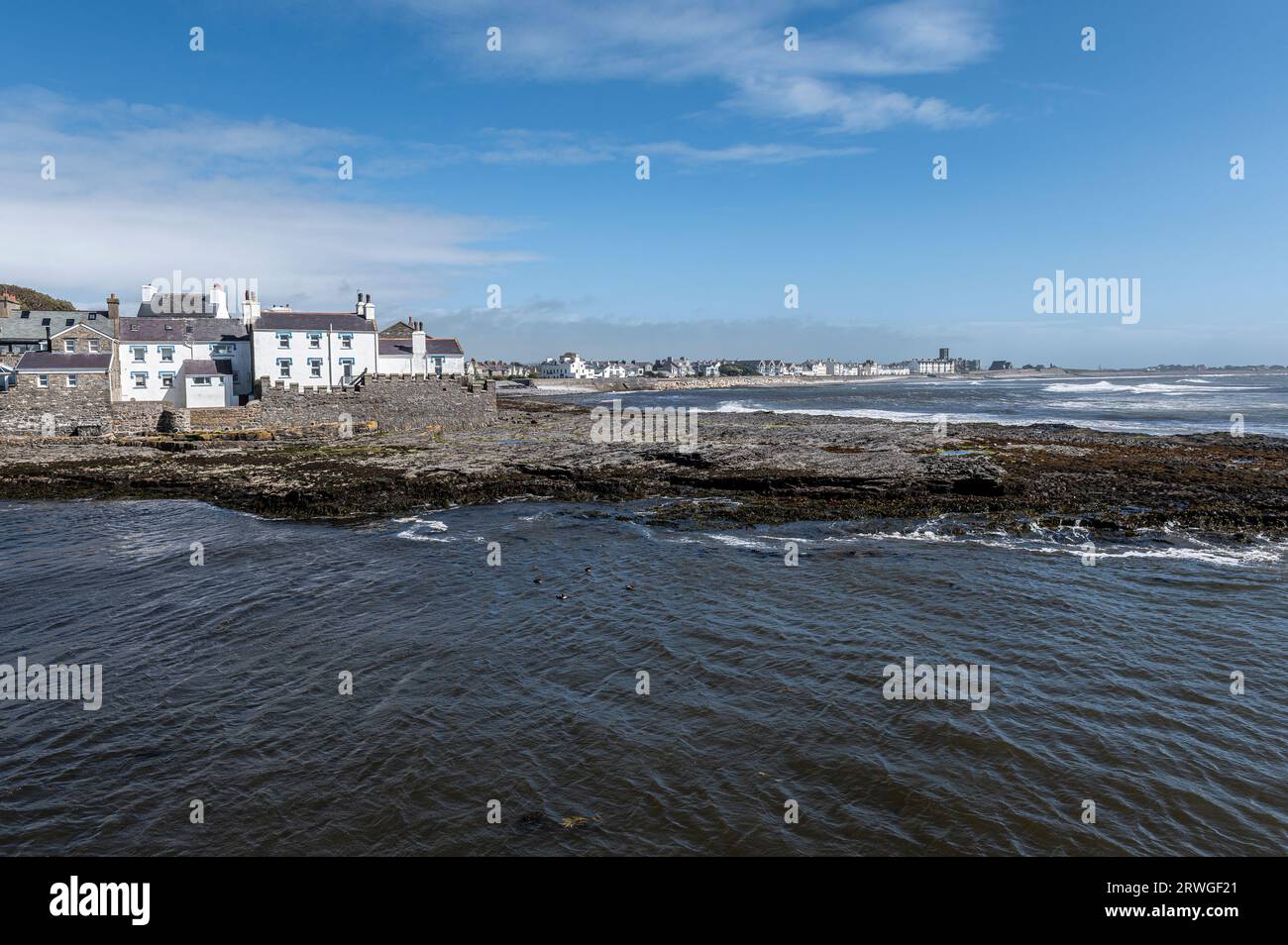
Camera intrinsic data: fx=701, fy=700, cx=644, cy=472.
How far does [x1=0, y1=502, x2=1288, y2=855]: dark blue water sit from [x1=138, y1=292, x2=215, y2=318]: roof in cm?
5102

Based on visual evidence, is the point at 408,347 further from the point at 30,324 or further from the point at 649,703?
the point at 649,703

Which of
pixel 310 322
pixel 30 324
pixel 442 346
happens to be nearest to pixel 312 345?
pixel 310 322

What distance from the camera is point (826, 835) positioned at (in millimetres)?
8117

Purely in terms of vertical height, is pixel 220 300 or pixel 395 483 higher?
pixel 220 300

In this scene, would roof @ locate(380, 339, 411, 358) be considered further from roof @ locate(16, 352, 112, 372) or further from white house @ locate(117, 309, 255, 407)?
roof @ locate(16, 352, 112, 372)

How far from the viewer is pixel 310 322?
54500mm

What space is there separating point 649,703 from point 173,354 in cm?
5432

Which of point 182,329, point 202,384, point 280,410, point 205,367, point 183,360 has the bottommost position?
point 280,410

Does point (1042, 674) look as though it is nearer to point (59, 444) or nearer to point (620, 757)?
point (620, 757)

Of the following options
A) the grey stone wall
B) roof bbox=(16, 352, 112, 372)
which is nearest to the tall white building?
roof bbox=(16, 352, 112, 372)

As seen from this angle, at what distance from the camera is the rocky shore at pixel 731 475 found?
2553 cm

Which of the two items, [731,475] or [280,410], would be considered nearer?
[731,475]
